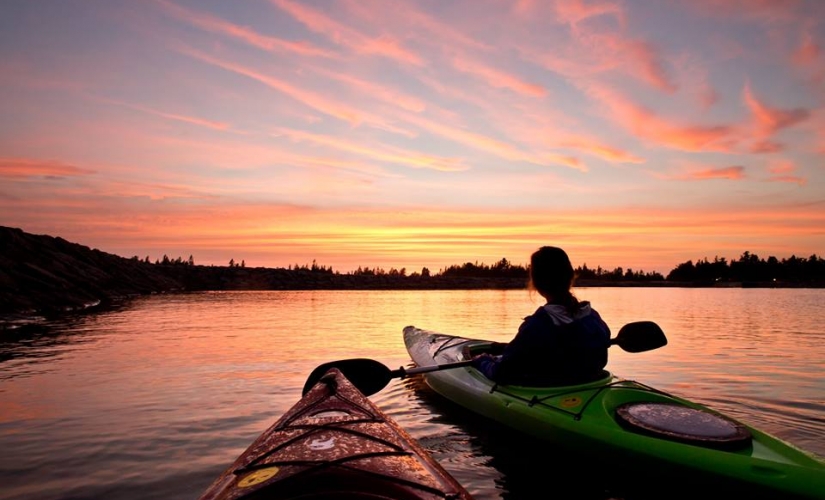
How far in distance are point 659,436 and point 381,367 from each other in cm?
326

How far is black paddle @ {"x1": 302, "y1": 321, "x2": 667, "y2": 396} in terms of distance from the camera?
601 cm

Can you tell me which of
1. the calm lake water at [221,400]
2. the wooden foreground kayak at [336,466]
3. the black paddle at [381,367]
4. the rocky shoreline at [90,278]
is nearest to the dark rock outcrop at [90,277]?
the rocky shoreline at [90,278]

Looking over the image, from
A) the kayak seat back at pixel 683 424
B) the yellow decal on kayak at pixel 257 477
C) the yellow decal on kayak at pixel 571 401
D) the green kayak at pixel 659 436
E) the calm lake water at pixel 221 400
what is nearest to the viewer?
the yellow decal on kayak at pixel 257 477

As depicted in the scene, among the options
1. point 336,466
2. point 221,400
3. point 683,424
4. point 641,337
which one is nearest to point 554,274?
point 683,424

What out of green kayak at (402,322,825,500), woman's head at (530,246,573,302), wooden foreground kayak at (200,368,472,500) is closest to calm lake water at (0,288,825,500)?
green kayak at (402,322,825,500)

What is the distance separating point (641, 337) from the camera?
656 cm

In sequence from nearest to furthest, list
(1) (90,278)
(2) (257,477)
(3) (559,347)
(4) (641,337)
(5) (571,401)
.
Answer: (2) (257,477) → (5) (571,401) → (3) (559,347) → (4) (641,337) → (1) (90,278)

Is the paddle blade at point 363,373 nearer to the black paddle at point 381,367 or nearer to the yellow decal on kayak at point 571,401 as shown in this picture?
the black paddle at point 381,367

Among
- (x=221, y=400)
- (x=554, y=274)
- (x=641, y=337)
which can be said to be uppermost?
(x=554, y=274)

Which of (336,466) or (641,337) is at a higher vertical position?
(641,337)

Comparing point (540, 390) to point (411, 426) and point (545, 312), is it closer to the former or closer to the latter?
point (545, 312)

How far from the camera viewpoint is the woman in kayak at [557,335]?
4859 millimetres

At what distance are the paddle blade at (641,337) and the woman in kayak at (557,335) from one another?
1.57 meters

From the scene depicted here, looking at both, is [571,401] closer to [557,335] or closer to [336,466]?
[557,335]
